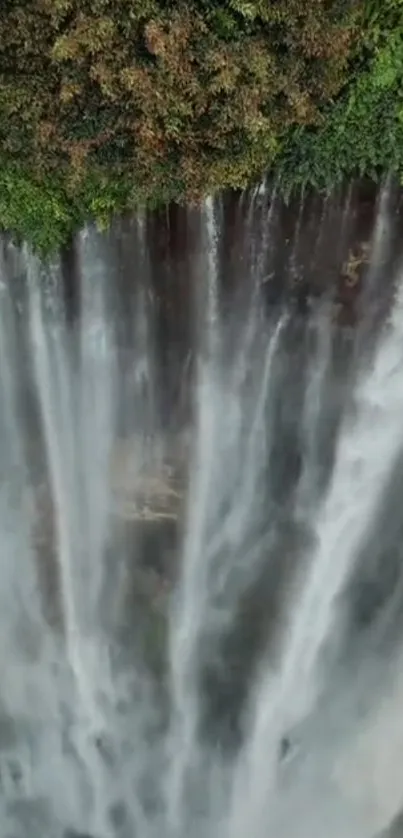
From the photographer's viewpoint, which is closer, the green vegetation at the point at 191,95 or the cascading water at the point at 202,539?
the green vegetation at the point at 191,95

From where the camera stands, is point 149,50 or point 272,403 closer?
point 149,50

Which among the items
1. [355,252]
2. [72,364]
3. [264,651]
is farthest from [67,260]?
[264,651]

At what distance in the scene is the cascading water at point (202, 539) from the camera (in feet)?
19.4

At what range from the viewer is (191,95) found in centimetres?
470

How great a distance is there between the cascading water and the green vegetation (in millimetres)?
446

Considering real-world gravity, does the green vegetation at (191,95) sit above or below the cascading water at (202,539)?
above

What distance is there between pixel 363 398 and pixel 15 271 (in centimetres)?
233

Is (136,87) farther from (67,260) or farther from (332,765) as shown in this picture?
(332,765)

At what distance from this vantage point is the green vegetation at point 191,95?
4598 millimetres

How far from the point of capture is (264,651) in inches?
279

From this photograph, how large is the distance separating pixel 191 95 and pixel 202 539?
3.23 m

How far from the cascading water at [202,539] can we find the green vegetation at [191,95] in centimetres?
45

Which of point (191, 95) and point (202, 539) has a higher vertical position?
point (191, 95)

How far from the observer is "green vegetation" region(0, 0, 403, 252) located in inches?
181
